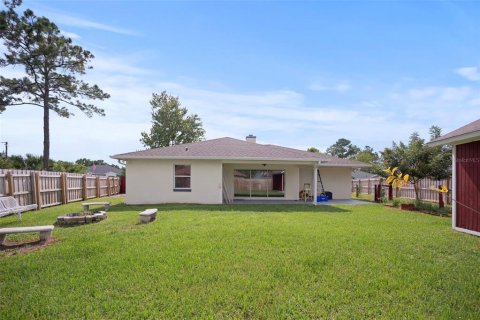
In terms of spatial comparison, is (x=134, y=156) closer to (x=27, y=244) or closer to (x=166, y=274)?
(x=27, y=244)

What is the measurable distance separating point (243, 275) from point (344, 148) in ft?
293

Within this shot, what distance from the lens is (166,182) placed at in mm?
16266

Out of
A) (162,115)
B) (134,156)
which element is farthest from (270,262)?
(162,115)

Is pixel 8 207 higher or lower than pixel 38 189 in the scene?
lower

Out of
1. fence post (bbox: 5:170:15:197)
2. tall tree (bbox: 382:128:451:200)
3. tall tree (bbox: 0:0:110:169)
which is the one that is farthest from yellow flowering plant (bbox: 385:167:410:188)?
tall tree (bbox: 0:0:110:169)

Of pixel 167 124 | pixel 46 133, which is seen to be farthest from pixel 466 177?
pixel 167 124

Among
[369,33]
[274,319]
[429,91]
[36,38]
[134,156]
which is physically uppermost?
[36,38]

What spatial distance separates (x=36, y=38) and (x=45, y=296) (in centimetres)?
2293

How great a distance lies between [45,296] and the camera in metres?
4.27

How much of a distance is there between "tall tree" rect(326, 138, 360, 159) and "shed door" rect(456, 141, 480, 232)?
7828 centimetres

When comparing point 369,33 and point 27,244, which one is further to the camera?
point 369,33

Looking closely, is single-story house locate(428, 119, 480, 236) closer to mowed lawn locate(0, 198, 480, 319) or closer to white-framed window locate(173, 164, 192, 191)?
mowed lawn locate(0, 198, 480, 319)

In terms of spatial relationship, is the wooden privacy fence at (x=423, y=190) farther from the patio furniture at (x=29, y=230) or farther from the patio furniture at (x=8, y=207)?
the patio furniture at (x=8, y=207)

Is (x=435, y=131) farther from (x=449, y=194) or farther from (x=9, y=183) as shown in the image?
(x=9, y=183)
